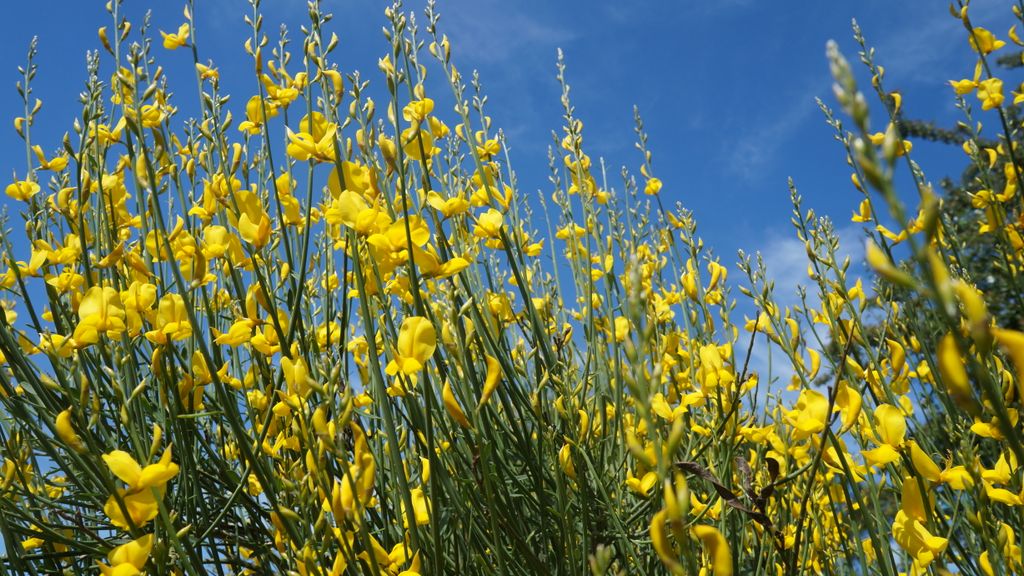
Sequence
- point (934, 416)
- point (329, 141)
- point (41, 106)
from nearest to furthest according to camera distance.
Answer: point (329, 141)
point (41, 106)
point (934, 416)

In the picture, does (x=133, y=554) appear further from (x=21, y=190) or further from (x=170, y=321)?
(x=21, y=190)

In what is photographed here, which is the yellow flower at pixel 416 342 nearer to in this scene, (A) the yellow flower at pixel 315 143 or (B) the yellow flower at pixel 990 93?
(A) the yellow flower at pixel 315 143

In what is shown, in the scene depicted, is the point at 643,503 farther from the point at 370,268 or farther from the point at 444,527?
the point at 370,268

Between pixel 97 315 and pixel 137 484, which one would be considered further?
pixel 97 315

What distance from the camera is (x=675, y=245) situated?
2.55m

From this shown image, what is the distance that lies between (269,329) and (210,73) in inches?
33.7

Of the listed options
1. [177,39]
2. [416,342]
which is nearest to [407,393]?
[416,342]

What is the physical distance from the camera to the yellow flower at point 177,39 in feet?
5.98

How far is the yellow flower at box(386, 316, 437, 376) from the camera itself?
40.8 inches

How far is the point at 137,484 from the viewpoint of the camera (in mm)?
962

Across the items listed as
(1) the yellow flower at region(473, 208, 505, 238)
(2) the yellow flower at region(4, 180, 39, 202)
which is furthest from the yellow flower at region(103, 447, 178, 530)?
(2) the yellow flower at region(4, 180, 39, 202)

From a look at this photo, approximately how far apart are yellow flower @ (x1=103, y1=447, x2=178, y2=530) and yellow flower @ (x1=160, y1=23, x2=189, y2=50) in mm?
1229

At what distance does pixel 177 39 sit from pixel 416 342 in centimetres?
126

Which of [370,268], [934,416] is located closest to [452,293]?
[370,268]
